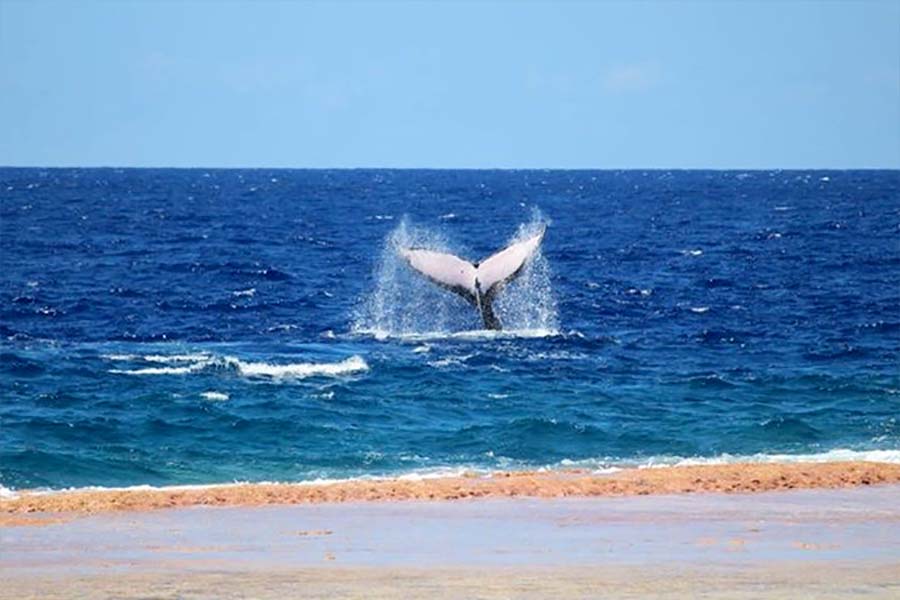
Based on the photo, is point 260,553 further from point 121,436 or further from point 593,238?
point 593,238

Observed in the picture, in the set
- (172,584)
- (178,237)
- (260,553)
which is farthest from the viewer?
(178,237)

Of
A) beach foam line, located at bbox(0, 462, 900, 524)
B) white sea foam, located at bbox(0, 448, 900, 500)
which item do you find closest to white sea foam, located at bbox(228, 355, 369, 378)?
white sea foam, located at bbox(0, 448, 900, 500)

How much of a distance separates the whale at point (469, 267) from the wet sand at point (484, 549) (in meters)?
13.2

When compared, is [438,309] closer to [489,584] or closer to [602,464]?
[602,464]

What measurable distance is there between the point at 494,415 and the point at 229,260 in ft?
135

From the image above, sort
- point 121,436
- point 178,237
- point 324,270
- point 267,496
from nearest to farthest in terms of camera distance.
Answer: point 267,496, point 121,436, point 324,270, point 178,237

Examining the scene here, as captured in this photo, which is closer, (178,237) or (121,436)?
(121,436)

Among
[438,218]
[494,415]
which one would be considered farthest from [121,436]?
[438,218]

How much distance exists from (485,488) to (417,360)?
1504 centimetres

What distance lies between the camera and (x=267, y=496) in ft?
70.5

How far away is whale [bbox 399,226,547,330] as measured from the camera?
33.9m

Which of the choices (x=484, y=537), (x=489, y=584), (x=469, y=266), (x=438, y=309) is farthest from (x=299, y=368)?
(x=489, y=584)

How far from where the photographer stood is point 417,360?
121 feet

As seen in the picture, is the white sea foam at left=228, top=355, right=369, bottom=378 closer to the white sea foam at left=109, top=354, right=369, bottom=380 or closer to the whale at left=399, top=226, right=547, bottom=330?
the white sea foam at left=109, top=354, right=369, bottom=380
